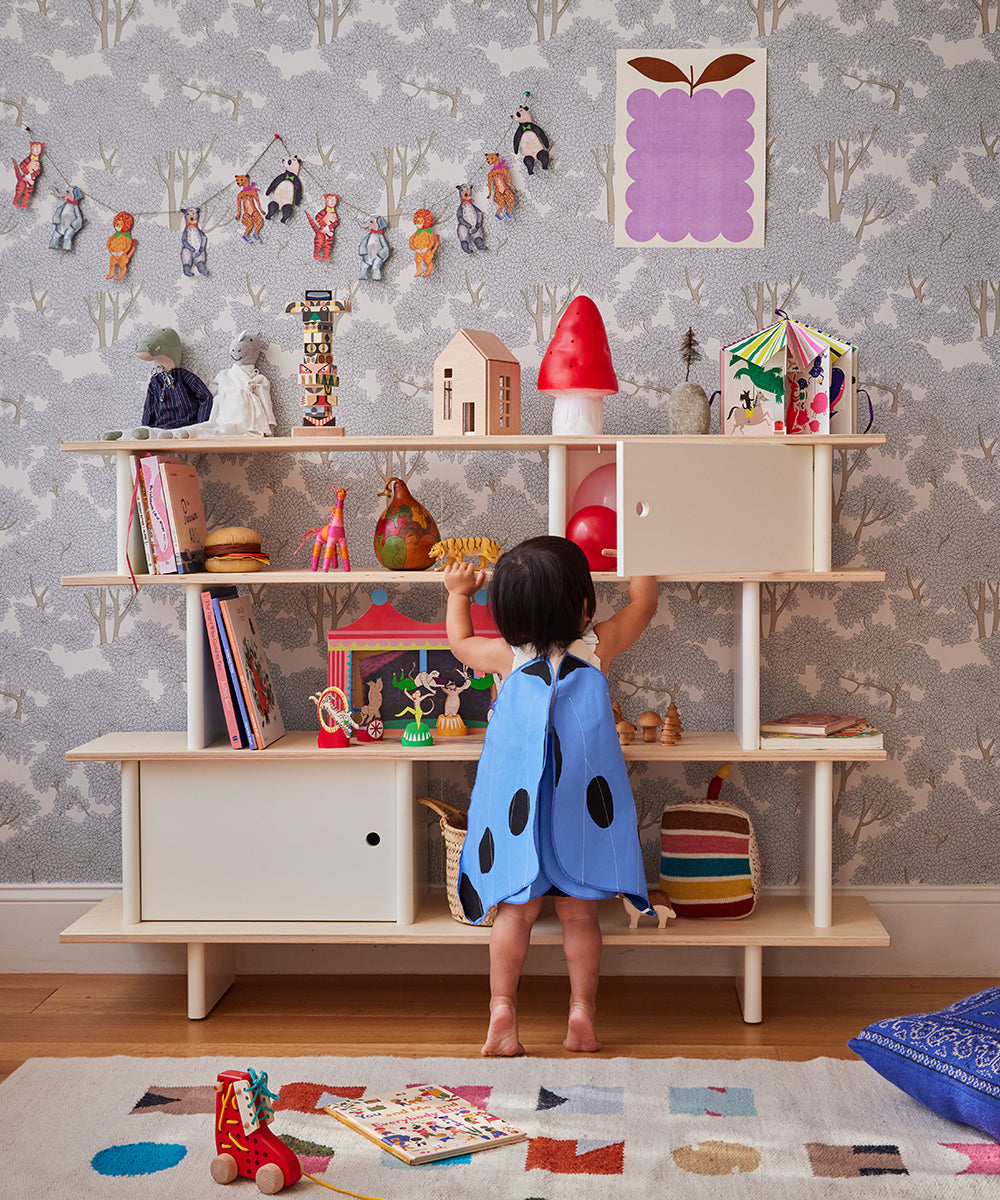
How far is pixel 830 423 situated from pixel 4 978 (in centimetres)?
201

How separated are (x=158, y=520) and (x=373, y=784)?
2.12 ft

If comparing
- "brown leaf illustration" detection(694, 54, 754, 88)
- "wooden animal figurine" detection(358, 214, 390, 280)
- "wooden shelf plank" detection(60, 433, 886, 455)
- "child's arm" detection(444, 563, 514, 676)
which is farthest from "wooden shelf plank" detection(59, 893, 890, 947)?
"brown leaf illustration" detection(694, 54, 754, 88)

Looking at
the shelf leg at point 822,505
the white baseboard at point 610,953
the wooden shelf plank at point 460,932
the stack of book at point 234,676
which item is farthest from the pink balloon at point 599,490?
the white baseboard at point 610,953

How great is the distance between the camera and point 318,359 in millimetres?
2225

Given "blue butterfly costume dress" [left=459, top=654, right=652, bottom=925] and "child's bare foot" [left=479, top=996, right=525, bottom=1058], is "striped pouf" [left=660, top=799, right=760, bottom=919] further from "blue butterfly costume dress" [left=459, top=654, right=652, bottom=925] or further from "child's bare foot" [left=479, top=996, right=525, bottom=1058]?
"child's bare foot" [left=479, top=996, right=525, bottom=1058]

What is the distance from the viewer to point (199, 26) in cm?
238

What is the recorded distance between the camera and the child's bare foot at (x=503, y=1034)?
78.3 inches

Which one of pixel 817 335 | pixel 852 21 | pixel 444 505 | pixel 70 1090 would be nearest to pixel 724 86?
pixel 852 21

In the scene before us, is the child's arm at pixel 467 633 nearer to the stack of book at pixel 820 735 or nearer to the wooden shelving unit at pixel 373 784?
the wooden shelving unit at pixel 373 784

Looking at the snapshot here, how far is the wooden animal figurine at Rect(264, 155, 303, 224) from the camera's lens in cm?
238

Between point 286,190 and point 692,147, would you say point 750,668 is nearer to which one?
point 692,147

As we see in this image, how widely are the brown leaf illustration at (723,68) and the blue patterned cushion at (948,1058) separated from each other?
180 cm

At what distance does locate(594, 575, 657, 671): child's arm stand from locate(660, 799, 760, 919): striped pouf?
1.21 ft

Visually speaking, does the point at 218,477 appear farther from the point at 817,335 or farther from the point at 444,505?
the point at 817,335
